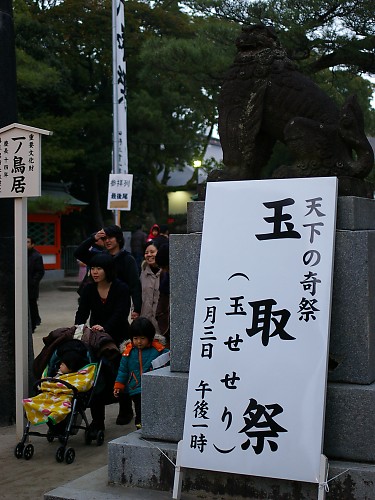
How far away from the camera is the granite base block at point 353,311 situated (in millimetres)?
3449

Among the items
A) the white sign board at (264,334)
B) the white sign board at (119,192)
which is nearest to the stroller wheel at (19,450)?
the white sign board at (264,334)

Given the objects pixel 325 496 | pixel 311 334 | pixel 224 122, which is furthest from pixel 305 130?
pixel 325 496

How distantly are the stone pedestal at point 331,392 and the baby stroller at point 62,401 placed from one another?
110 cm

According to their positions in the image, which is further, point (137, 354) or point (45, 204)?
point (45, 204)

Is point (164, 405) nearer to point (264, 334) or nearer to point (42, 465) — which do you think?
point (264, 334)

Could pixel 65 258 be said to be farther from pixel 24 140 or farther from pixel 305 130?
pixel 305 130

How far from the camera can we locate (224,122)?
4.30 metres

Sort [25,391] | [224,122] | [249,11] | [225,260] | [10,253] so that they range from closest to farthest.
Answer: [225,260], [224,122], [25,391], [10,253], [249,11]

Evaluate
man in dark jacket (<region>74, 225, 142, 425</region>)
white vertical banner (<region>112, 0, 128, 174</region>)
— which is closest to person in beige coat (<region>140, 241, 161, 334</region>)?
man in dark jacket (<region>74, 225, 142, 425</region>)

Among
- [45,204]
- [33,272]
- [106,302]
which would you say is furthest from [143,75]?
[106,302]

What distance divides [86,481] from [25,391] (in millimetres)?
1728

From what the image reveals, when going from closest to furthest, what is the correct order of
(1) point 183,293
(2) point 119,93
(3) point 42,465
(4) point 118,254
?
(1) point 183,293, (3) point 42,465, (4) point 118,254, (2) point 119,93

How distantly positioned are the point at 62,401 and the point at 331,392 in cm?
220

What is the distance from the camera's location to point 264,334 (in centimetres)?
346
